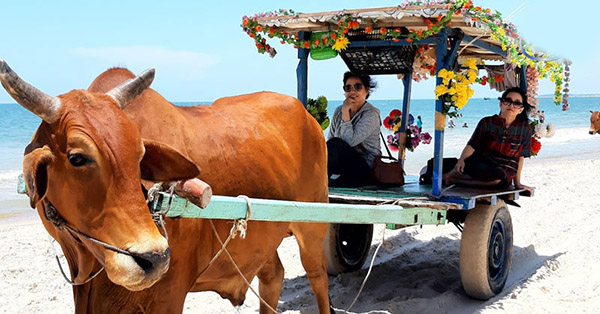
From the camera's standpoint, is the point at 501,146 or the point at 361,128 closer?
the point at 361,128

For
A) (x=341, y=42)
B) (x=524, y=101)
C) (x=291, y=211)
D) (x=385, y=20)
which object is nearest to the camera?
(x=291, y=211)

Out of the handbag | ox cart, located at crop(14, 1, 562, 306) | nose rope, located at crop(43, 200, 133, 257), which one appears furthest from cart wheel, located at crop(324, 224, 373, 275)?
nose rope, located at crop(43, 200, 133, 257)

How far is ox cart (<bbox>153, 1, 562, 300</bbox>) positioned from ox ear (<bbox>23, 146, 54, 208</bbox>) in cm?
189

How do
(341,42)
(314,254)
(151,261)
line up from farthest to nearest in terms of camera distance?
1. (341,42)
2. (314,254)
3. (151,261)

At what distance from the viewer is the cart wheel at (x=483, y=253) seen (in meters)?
5.31

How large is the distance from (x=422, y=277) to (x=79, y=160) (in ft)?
14.7

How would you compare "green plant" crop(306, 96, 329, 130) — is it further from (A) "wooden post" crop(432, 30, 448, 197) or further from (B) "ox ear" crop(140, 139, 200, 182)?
(B) "ox ear" crop(140, 139, 200, 182)

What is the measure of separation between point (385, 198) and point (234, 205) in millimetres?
2500

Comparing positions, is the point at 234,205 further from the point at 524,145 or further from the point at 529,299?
the point at 524,145

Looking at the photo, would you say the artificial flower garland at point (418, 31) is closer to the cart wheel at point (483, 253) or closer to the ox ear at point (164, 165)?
the cart wheel at point (483, 253)

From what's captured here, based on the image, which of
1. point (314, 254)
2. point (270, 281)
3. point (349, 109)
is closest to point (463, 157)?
point (349, 109)

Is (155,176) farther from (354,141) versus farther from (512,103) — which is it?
(512,103)

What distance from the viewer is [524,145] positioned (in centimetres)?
599

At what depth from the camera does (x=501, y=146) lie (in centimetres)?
595
